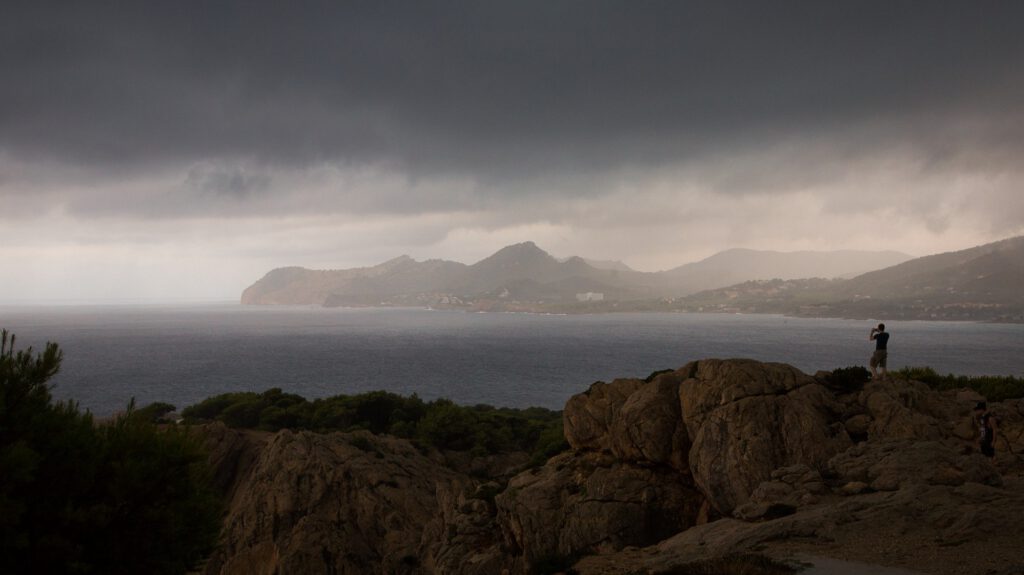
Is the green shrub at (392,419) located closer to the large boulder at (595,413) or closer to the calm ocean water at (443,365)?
the large boulder at (595,413)

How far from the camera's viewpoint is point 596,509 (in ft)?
76.6

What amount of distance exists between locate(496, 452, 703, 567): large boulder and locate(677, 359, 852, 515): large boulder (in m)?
1.58

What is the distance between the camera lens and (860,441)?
22.0 meters

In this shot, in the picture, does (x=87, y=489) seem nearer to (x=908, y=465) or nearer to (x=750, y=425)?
(x=750, y=425)

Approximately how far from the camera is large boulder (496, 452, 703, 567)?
891 inches

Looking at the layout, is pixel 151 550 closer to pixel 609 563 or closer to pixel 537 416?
pixel 609 563

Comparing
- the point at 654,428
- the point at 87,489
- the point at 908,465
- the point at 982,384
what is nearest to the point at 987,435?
the point at 908,465

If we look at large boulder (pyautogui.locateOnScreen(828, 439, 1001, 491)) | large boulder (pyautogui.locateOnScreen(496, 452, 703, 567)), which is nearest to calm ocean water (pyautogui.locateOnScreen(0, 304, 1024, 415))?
large boulder (pyautogui.locateOnScreen(496, 452, 703, 567))

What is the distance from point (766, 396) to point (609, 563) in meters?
9.52

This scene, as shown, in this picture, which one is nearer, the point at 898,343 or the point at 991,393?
the point at 991,393

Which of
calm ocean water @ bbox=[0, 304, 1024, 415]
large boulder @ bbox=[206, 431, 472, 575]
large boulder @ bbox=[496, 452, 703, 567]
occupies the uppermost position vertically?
large boulder @ bbox=[496, 452, 703, 567]

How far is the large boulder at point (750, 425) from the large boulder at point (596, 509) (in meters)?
1.58

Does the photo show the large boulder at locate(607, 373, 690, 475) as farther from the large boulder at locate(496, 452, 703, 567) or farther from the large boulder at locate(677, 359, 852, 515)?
the large boulder at locate(677, 359, 852, 515)

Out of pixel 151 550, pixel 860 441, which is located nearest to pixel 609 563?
pixel 860 441
